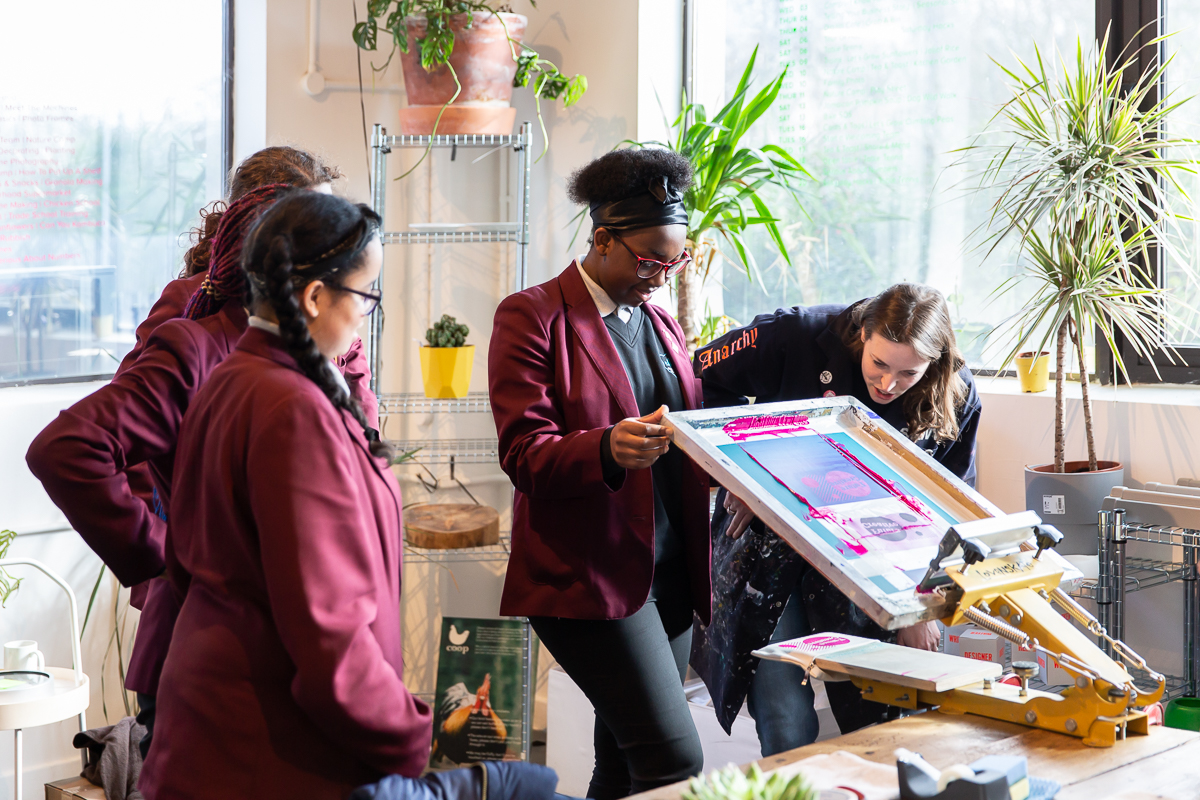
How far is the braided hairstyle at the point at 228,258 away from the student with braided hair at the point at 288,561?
35 cm

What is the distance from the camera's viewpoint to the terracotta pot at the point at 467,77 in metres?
3.29

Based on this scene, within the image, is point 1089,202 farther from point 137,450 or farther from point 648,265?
point 137,450

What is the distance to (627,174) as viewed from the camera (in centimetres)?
187

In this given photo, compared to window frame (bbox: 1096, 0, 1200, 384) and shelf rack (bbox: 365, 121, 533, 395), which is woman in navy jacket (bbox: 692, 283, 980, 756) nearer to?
window frame (bbox: 1096, 0, 1200, 384)

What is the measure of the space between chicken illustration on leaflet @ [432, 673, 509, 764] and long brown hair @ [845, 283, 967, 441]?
1.70 m

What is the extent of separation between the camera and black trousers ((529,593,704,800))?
1.80 m

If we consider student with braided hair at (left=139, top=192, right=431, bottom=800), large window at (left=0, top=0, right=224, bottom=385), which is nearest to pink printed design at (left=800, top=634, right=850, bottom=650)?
student with braided hair at (left=139, top=192, right=431, bottom=800)

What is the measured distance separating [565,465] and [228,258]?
0.60m

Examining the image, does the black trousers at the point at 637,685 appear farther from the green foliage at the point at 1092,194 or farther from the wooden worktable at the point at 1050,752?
the green foliage at the point at 1092,194

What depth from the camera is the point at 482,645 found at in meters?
3.32

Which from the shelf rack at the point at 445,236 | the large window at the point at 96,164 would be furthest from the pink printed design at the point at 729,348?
the large window at the point at 96,164

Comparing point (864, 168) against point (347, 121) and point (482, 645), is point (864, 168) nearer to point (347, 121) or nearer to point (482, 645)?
point (347, 121)

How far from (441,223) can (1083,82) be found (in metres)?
1.99

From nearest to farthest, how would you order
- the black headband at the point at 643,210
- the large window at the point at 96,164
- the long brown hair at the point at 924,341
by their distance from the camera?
1. the black headband at the point at 643,210
2. the long brown hair at the point at 924,341
3. the large window at the point at 96,164
